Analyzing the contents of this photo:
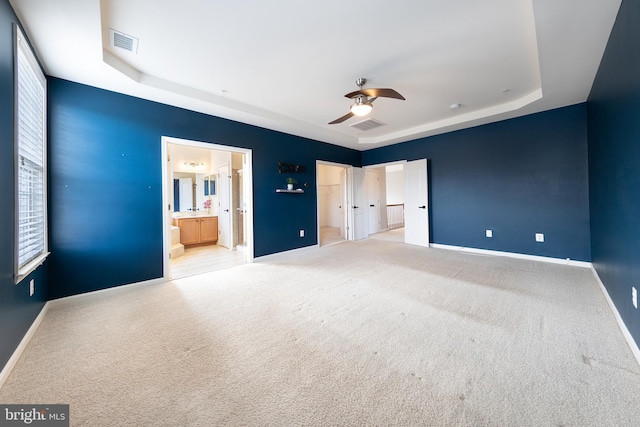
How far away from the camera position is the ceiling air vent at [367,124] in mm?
4601

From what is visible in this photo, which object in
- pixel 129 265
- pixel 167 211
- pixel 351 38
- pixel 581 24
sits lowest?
pixel 129 265

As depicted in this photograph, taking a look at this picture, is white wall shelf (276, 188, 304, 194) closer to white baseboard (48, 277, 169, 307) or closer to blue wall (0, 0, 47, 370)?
white baseboard (48, 277, 169, 307)

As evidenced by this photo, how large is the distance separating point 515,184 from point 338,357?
4.60 m

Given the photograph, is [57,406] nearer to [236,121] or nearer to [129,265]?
[129,265]

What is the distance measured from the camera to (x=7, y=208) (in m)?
1.68

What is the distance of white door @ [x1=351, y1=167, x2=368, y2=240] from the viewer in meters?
6.48

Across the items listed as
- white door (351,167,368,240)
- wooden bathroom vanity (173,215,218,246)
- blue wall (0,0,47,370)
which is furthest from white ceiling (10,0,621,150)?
wooden bathroom vanity (173,215,218,246)

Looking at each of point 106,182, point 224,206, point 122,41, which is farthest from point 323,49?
point 224,206

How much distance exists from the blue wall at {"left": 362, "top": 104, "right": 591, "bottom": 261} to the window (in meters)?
6.13

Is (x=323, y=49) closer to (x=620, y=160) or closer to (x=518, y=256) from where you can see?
(x=620, y=160)

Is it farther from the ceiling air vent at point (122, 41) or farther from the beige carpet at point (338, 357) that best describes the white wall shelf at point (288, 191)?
the ceiling air vent at point (122, 41)

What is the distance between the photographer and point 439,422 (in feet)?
3.81

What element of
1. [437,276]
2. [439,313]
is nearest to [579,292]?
[437,276]

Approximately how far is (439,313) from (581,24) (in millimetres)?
2807
